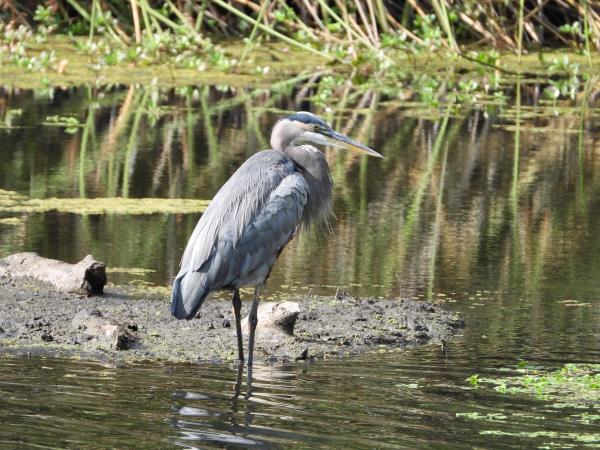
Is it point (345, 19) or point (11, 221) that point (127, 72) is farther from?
point (11, 221)

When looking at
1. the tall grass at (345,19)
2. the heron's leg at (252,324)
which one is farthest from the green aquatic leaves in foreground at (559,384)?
the tall grass at (345,19)

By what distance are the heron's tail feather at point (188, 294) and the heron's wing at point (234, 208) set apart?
86mm

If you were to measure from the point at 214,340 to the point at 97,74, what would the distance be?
36.5ft

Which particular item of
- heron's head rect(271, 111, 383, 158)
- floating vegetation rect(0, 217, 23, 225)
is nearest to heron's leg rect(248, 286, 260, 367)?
heron's head rect(271, 111, 383, 158)

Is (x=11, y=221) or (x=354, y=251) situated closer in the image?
(x=354, y=251)

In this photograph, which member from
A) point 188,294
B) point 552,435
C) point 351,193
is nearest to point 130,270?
point 188,294

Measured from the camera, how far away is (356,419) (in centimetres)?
495

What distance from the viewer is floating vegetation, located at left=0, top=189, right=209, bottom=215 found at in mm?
9344

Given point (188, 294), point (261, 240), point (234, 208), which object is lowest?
point (188, 294)

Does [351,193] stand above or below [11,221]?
above

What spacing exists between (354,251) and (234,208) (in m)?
2.49

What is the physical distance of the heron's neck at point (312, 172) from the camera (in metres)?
6.61

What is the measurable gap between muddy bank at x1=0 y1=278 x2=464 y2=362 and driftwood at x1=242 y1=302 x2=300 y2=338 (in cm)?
3

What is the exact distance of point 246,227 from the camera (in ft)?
20.2
